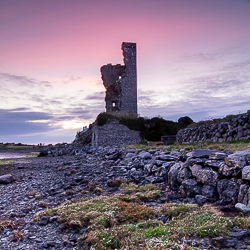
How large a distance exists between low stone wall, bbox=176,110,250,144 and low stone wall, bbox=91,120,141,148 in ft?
41.4

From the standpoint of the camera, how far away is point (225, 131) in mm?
19141

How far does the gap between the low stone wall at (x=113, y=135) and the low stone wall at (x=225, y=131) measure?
12.6 meters

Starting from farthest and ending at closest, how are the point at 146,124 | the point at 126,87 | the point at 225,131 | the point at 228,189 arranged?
the point at 126,87 < the point at 146,124 < the point at 225,131 < the point at 228,189

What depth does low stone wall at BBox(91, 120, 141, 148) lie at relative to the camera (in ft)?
117

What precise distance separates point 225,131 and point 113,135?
19.9 metres

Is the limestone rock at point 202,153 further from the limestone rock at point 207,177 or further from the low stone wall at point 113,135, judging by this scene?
the low stone wall at point 113,135

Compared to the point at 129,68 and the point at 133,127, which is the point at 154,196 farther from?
the point at 129,68

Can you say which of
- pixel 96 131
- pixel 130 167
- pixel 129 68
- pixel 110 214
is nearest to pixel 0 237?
pixel 110 214

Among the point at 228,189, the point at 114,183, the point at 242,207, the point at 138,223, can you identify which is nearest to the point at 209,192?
the point at 228,189

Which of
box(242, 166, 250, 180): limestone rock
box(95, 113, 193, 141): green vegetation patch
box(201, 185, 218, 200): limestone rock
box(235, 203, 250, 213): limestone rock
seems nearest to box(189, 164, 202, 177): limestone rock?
box(201, 185, 218, 200): limestone rock

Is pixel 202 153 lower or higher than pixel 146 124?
lower

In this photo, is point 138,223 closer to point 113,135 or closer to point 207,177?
point 207,177

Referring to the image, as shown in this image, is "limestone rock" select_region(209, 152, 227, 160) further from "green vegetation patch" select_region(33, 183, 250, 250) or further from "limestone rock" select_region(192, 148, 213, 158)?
"green vegetation patch" select_region(33, 183, 250, 250)

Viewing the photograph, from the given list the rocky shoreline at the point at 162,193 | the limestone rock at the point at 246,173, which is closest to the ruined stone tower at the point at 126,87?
the rocky shoreline at the point at 162,193
